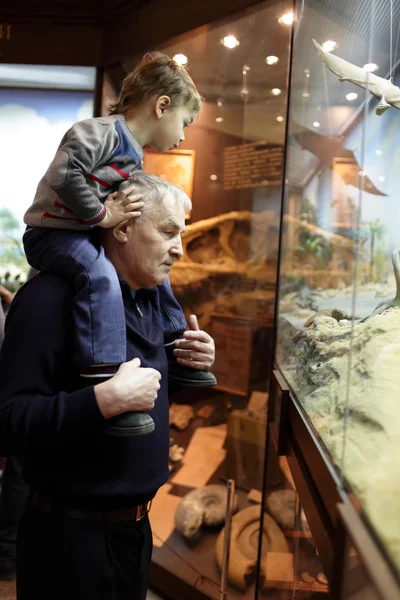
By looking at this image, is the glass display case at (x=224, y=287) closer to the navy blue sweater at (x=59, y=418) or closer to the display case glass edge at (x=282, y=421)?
the display case glass edge at (x=282, y=421)

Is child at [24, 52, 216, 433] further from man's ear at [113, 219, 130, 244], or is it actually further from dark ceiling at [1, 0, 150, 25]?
dark ceiling at [1, 0, 150, 25]

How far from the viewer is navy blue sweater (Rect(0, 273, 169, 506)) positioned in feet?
3.27

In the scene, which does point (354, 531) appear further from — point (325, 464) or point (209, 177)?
point (209, 177)

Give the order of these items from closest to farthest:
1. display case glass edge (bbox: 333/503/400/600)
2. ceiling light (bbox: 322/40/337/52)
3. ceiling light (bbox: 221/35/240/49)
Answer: display case glass edge (bbox: 333/503/400/600) → ceiling light (bbox: 322/40/337/52) → ceiling light (bbox: 221/35/240/49)

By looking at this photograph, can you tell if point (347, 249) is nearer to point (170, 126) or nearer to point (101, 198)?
point (170, 126)

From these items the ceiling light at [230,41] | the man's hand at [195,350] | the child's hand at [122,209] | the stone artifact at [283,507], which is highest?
the ceiling light at [230,41]

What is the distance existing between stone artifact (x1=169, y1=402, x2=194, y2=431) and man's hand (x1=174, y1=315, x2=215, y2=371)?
1.51m

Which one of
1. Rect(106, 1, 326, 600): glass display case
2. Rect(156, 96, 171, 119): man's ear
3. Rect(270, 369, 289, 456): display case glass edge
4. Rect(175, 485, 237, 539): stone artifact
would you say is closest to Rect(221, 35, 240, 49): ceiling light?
Rect(106, 1, 326, 600): glass display case

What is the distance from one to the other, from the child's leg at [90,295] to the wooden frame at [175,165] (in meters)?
1.61

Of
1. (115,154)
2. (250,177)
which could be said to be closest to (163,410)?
(115,154)

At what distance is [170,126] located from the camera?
1.32 meters

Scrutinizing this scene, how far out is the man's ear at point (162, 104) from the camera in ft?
4.19

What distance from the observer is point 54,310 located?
1089 mm

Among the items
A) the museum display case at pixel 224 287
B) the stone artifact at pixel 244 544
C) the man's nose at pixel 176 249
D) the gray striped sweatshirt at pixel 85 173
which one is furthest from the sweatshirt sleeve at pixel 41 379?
the museum display case at pixel 224 287
